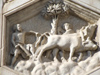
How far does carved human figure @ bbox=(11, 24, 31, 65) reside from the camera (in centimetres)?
830

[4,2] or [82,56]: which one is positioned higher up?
[4,2]

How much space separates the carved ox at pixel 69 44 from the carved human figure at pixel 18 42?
0.78 feet

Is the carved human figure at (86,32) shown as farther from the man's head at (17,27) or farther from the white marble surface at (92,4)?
the man's head at (17,27)

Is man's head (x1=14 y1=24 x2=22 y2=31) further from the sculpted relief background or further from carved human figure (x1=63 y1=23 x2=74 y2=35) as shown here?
carved human figure (x1=63 y1=23 x2=74 y2=35)

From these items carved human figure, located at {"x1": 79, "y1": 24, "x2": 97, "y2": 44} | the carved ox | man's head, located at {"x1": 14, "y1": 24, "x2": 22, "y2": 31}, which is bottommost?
the carved ox

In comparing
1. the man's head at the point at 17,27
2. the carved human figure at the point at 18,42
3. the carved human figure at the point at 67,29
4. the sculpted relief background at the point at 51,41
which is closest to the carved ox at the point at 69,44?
the sculpted relief background at the point at 51,41

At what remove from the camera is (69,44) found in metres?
8.30

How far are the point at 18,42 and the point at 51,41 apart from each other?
488 mm

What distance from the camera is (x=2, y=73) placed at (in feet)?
26.6

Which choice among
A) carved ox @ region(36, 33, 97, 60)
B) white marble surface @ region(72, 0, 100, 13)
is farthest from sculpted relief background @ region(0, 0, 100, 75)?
white marble surface @ region(72, 0, 100, 13)

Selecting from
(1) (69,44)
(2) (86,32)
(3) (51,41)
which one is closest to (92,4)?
(2) (86,32)

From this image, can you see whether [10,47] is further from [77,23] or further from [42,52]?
[77,23]

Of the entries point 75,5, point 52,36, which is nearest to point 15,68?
point 52,36

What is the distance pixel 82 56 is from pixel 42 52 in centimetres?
59
